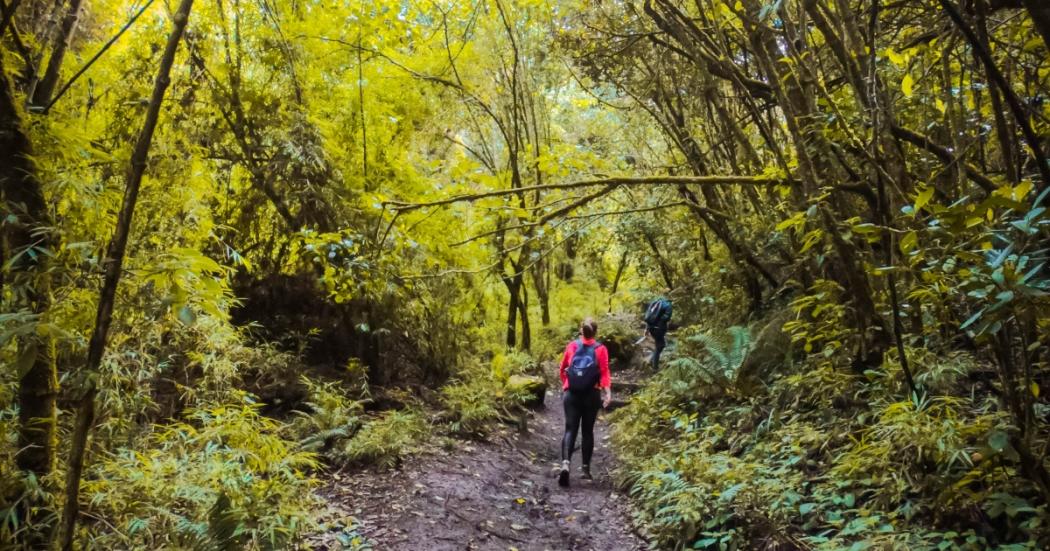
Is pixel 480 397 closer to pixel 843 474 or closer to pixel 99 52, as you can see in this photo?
pixel 843 474

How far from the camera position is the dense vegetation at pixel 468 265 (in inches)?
105

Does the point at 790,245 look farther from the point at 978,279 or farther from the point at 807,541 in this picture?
the point at 978,279

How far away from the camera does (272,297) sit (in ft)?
27.5

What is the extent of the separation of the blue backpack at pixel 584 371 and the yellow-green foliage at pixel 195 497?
11.2 ft

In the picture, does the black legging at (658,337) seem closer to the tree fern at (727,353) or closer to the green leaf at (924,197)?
the tree fern at (727,353)

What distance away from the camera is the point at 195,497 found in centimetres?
339

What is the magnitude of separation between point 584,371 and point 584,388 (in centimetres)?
21

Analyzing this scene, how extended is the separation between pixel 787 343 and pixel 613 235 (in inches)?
299

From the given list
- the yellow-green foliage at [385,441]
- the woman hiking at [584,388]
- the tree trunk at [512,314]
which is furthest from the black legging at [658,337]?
the yellow-green foliage at [385,441]

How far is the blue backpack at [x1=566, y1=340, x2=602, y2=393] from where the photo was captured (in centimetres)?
664

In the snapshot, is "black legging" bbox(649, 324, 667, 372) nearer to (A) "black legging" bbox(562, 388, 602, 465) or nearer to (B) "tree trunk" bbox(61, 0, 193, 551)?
(A) "black legging" bbox(562, 388, 602, 465)

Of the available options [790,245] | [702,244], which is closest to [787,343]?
[790,245]

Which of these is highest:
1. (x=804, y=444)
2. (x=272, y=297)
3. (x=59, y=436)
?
(x=272, y=297)

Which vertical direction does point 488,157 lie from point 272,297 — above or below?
above
